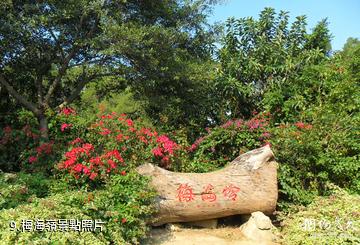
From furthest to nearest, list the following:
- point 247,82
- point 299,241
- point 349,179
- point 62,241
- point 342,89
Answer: point 247,82 → point 342,89 → point 349,179 → point 299,241 → point 62,241

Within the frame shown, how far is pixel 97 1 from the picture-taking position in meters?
6.59

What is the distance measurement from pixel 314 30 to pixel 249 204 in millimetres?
5539

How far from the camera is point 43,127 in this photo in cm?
736

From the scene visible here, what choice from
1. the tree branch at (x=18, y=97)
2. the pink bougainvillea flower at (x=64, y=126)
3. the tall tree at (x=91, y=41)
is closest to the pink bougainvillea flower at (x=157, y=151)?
the tall tree at (x=91, y=41)

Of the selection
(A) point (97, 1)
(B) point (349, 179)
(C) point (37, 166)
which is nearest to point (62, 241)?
(C) point (37, 166)

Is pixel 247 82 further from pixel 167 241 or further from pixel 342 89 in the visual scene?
pixel 167 241

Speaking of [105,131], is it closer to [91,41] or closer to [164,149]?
[164,149]

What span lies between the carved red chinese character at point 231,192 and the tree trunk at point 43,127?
11.2 ft

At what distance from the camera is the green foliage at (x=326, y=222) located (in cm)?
525

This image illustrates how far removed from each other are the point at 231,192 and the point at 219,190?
21cm

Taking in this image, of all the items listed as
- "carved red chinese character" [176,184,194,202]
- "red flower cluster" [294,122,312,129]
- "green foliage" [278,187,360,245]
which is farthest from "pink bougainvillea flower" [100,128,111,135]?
"red flower cluster" [294,122,312,129]

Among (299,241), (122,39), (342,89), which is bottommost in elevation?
(299,241)

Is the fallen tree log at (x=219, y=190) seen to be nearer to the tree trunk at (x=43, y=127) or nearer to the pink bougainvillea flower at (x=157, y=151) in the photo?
the pink bougainvillea flower at (x=157, y=151)

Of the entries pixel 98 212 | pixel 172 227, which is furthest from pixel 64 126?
pixel 172 227
